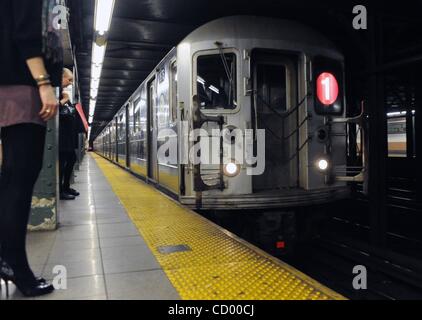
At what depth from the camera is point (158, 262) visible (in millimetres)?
2676

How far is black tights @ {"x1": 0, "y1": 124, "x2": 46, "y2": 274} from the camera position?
1.88 meters

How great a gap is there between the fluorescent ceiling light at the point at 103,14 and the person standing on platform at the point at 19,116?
4.00 metres

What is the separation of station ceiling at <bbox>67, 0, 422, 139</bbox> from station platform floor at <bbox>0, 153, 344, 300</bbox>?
10.5ft

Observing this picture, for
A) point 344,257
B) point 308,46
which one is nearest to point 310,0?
point 308,46

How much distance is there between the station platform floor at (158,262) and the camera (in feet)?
6.95

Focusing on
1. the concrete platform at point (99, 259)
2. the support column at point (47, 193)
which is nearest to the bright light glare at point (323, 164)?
the concrete platform at point (99, 259)

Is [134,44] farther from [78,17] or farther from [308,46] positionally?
[308,46]

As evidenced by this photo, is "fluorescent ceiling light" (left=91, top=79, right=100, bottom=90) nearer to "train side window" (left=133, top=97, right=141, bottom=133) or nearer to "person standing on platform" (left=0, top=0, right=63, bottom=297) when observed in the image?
"train side window" (left=133, top=97, right=141, bottom=133)

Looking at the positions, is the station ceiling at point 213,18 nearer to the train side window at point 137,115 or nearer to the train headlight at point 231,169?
the train side window at point 137,115

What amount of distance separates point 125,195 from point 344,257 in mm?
3451

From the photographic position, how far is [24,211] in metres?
1.93

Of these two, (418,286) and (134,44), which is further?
(134,44)

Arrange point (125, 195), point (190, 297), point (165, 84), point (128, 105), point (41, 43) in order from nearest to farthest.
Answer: point (41, 43) < point (190, 297) < point (165, 84) < point (125, 195) < point (128, 105)

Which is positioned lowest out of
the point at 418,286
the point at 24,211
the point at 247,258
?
the point at 418,286
